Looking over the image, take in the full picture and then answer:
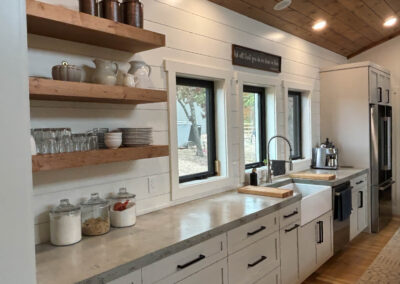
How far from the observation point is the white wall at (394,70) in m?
4.76

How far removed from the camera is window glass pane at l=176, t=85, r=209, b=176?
2621 mm

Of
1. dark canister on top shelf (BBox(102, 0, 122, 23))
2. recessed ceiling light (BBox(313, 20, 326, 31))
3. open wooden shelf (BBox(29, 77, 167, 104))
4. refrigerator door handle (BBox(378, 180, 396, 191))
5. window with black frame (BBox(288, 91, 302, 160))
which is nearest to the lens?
open wooden shelf (BBox(29, 77, 167, 104))

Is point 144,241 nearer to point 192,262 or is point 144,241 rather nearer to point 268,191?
point 192,262

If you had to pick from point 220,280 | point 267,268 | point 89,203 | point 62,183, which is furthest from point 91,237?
point 267,268

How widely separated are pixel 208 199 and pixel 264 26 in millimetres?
1913

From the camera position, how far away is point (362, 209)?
3.93m

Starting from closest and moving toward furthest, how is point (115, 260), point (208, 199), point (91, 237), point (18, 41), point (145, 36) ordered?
point (18, 41)
point (115, 260)
point (91, 237)
point (145, 36)
point (208, 199)

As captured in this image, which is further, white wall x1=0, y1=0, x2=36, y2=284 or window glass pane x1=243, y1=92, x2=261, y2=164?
window glass pane x1=243, y1=92, x2=261, y2=164

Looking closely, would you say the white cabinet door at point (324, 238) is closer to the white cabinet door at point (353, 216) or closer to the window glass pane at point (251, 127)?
the white cabinet door at point (353, 216)

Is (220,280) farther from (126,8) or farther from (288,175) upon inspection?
(288,175)

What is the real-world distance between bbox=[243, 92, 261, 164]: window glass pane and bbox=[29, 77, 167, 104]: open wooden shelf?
157cm

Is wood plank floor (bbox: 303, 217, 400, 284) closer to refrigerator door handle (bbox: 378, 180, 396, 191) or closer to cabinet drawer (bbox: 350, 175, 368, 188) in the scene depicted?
refrigerator door handle (bbox: 378, 180, 396, 191)

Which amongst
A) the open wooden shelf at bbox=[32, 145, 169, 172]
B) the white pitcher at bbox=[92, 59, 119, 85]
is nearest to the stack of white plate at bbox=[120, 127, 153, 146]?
the open wooden shelf at bbox=[32, 145, 169, 172]

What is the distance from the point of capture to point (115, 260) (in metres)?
1.36
